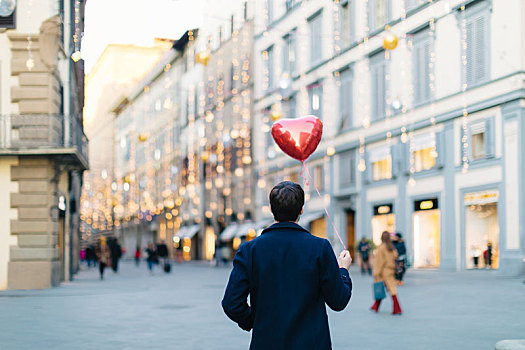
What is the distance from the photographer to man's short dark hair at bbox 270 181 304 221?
4016mm

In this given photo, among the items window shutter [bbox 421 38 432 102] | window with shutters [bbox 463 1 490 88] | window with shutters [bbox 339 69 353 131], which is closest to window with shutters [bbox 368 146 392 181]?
window with shutters [bbox 339 69 353 131]

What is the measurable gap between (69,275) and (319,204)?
16.9 m

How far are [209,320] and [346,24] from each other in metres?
28.0

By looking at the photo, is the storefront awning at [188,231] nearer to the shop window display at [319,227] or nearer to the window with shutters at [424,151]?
the shop window display at [319,227]

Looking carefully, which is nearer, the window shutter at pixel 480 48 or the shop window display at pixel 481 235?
the shop window display at pixel 481 235

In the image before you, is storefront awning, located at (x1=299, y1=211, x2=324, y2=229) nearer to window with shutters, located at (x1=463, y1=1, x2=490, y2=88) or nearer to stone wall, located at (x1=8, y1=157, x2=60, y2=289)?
window with shutters, located at (x1=463, y1=1, x2=490, y2=88)

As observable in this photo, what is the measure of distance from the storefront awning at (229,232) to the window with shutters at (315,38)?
13775 mm

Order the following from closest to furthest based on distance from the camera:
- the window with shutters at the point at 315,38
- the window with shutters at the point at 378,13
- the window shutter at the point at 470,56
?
the window shutter at the point at 470,56 → the window with shutters at the point at 378,13 → the window with shutters at the point at 315,38

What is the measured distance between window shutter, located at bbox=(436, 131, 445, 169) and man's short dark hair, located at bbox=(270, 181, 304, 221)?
28.3 meters

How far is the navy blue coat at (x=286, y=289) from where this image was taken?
384 cm

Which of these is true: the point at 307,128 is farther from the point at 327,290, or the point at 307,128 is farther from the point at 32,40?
the point at 32,40

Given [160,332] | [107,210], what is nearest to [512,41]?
[160,332]

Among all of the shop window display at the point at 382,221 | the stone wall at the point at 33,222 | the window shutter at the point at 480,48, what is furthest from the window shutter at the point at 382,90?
the stone wall at the point at 33,222

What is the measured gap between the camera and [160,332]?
1214cm
